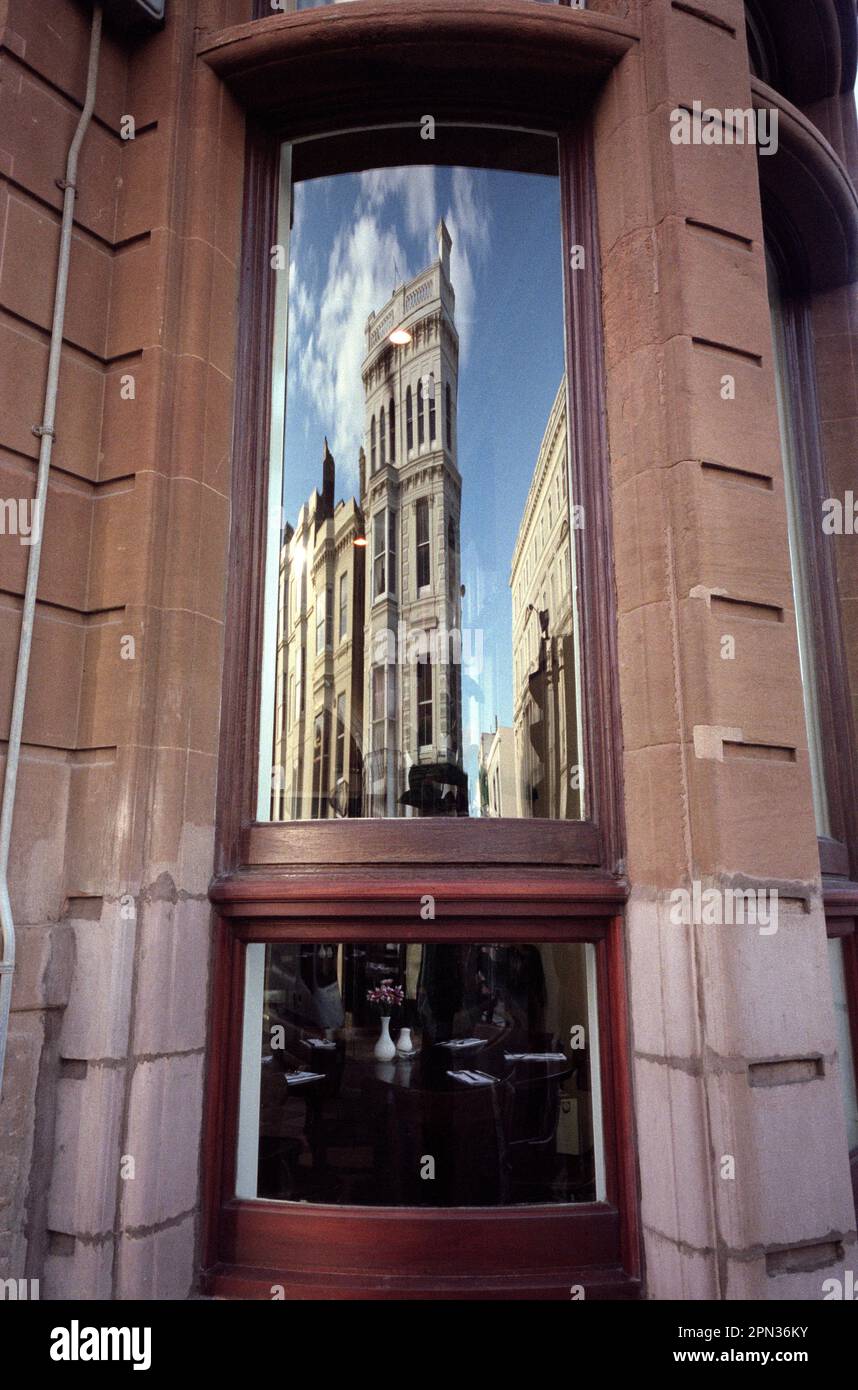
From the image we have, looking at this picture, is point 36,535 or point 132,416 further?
point 132,416

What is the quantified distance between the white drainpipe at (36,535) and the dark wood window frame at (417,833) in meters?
0.84

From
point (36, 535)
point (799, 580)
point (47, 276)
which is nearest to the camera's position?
point (36, 535)

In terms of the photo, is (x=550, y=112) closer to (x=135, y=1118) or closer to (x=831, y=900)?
(x=831, y=900)

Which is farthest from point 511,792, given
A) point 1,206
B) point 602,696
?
point 1,206

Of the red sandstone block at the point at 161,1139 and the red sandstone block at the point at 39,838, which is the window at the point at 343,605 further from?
the red sandstone block at the point at 161,1139

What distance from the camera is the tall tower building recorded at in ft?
14.8

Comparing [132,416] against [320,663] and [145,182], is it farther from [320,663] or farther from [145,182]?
[320,663]

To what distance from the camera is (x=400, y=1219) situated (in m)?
3.83

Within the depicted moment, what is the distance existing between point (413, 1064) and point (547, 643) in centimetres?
209

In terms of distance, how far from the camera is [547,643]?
15.0ft

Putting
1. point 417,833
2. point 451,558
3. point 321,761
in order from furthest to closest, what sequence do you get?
point 451,558
point 321,761
point 417,833

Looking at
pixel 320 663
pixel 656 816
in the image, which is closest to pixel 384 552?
pixel 320 663

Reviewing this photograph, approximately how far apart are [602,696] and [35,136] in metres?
3.75

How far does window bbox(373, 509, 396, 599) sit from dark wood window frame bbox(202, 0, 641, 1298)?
2.08ft
